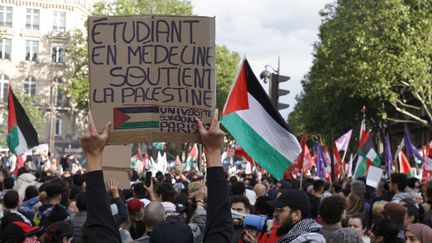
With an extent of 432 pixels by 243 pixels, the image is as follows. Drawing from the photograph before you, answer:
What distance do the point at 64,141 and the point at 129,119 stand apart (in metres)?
81.8

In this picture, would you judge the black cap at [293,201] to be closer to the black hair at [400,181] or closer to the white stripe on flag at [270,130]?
the white stripe on flag at [270,130]

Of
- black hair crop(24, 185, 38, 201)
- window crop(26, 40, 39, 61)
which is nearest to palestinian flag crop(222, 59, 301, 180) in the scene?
black hair crop(24, 185, 38, 201)

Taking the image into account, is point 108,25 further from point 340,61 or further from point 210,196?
point 340,61

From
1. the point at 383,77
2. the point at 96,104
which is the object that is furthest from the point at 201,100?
the point at 383,77

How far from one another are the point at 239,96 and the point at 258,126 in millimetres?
623

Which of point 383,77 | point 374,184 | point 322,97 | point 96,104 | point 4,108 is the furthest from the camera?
A: point 4,108

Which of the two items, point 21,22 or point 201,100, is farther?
point 21,22

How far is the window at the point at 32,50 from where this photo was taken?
83812mm

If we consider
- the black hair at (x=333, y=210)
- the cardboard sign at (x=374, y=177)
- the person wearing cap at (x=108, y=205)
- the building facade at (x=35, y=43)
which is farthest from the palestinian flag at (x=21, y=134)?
the building facade at (x=35, y=43)

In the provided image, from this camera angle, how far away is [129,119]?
4.60 meters

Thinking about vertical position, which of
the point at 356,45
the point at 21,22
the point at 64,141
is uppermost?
the point at 21,22

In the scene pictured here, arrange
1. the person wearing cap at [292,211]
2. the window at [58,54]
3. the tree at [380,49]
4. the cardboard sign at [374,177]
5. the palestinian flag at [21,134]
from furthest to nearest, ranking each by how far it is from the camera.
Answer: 1. the window at [58,54]
2. the tree at [380,49]
3. the palestinian flag at [21,134]
4. the cardboard sign at [374,177]
5. the person wearing cap at [292,211]

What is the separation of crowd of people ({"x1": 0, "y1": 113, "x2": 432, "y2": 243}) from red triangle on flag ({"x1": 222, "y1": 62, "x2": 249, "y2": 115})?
1.26 meters

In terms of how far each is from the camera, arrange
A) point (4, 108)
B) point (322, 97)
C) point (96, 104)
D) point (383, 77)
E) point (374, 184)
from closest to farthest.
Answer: point (96, 104)
point (374, 184)
point (383, 77)
point (322, 97)
point (4, 108)
